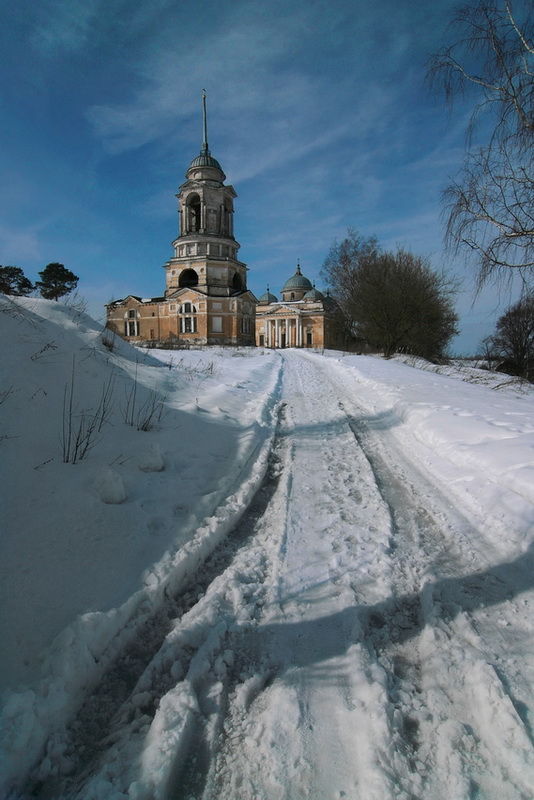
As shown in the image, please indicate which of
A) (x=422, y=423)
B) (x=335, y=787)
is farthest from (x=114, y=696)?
(x=422, y=423)

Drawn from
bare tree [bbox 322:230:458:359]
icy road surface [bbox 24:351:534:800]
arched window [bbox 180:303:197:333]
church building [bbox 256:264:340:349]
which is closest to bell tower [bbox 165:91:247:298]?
arched window [bbox 180:303:197:333]

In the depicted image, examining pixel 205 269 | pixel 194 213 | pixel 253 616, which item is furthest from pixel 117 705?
pixel 194 213

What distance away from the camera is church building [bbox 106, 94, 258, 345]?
4759 centimetres

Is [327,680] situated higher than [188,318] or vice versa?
[188,318]

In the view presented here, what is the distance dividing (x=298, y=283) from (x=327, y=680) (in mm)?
76577

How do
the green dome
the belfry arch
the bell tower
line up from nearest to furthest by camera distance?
the bell tower < the belfry arch < the green dome

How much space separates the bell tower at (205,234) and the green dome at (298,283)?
25.2 m

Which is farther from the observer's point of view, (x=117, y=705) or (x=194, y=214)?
(x=194, y=214)

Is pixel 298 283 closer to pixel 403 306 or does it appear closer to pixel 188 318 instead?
pixel 188 318

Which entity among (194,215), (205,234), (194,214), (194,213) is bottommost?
(205,234)

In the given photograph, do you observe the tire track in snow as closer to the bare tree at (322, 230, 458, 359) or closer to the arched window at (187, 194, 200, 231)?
the bare tree at (322, 230, 458, 359)

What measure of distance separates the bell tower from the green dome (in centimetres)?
2517

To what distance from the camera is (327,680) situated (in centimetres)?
179

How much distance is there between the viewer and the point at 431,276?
2602 centimetres
